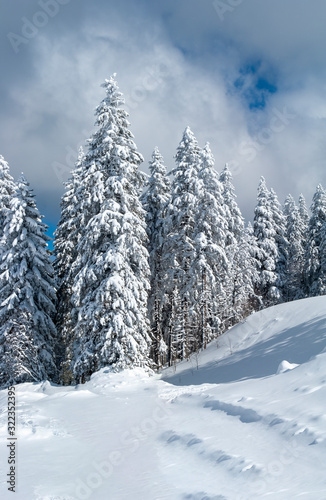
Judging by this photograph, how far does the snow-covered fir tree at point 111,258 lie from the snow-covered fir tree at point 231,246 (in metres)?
10.5

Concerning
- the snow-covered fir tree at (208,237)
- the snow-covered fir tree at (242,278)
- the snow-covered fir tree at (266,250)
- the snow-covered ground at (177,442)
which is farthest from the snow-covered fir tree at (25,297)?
the snow-covered fir tree at (266,250)

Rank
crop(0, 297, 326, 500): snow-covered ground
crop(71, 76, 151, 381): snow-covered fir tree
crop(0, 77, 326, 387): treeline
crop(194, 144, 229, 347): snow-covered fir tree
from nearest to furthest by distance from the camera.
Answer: crop(0, 297, 326, 500): snow-covered ground
crop(71, 76, 151, 381): snow-covered fir tree
crop(0, 77, 326, 387): treeline
crop(194, 144, 229, 347): snow-covered fir tree

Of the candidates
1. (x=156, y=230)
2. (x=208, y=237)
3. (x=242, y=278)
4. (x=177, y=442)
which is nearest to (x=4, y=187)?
(x=156, y=230)

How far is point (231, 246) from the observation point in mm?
27547

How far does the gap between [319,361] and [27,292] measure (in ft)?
49.3

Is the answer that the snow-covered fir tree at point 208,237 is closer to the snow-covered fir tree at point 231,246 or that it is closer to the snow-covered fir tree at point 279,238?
the snow-covered fir tree at point 231,246

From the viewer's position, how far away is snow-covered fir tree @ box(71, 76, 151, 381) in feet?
50.9

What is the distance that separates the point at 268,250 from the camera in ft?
111

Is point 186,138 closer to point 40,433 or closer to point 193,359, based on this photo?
point 193,359

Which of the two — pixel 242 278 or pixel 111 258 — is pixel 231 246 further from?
pixel 111 258

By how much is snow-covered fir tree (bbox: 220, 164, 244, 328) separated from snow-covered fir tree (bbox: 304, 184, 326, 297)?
8.41 meters

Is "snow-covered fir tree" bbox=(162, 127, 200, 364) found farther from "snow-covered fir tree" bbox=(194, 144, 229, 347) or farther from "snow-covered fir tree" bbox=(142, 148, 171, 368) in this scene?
"snow-covered fir tree" bbox=(142, 148, 171, 368)

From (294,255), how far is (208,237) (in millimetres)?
21506

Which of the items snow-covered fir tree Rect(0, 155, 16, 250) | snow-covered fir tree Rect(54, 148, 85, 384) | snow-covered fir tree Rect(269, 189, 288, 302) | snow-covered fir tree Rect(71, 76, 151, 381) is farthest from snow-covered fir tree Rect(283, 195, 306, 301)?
snow-covered fir tree Rect(0, 155, 16, 250)
